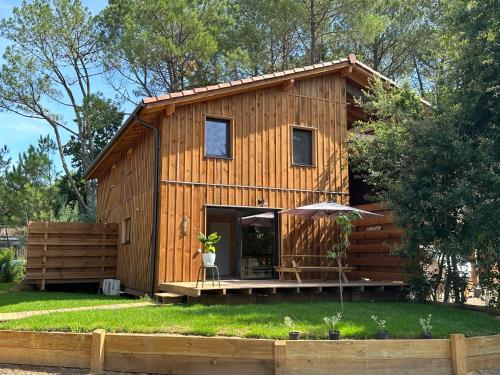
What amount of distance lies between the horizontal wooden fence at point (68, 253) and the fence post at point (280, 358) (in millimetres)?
9485

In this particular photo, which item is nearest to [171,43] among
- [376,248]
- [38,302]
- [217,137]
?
[217,137]

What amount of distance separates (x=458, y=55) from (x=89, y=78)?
73.5 ft

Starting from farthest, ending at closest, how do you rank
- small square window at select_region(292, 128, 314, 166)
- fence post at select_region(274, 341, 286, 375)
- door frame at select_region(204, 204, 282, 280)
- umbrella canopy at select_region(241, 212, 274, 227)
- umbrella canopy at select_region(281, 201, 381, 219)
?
small square window at select_region(292, 128, 314, 166) → umbrella canopy at select_region(241, 212, 274, 227) → door frame at select_region(204, 204, 282, 280) → umbrella canopy at select_region(281, 201, 381, 219) → fence post at select_region(274, 341, 286, 375)

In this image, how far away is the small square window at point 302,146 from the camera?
12.7 meters

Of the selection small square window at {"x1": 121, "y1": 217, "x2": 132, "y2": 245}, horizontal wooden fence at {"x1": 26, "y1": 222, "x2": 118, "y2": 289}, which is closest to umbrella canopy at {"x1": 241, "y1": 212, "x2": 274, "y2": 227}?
small square window at {"x1": 121, "y1": 217, "x2": 132, "y2": 245}

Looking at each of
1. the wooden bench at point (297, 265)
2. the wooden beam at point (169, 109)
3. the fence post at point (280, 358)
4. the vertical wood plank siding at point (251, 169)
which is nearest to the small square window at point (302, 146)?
the vertical wood plank siding at point (251, 169)

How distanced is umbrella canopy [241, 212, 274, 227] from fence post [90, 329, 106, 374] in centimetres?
650

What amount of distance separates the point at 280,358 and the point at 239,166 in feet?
22.0

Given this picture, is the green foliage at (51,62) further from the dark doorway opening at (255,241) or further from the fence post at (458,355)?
the fence post at (458,355)

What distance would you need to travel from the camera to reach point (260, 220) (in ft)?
41.3

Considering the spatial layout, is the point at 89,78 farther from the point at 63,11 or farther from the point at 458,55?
the point at 458,55

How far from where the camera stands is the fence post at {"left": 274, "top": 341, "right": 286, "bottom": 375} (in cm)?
550

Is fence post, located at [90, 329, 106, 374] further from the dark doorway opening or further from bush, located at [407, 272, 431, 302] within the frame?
bush, located at [407, 272, 431, 302]

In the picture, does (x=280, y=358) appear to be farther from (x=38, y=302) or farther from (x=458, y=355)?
(x=38, y=302)
